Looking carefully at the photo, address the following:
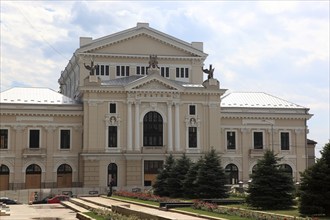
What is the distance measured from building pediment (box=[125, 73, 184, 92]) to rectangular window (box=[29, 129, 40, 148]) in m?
11.6

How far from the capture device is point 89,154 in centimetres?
6825

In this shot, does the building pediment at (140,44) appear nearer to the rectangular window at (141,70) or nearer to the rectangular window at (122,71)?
the rectangular window at (141,70)

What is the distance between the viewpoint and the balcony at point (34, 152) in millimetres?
68375

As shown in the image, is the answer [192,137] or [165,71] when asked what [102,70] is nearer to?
[165,71]

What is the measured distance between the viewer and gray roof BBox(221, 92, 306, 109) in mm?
78062

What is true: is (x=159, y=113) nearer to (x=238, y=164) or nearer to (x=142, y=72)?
(x=142, y=72)

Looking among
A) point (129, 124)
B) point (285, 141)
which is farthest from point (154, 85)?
point (285, 141)

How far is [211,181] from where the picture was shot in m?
44.7

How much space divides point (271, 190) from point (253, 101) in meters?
45.7

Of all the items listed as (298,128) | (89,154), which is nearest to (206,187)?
(89,154)

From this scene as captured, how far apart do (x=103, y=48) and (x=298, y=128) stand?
26606mm

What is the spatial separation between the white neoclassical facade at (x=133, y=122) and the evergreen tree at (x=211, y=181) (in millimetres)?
22756

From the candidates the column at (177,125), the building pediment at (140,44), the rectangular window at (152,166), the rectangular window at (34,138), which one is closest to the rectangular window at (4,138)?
Result: the rectangular window at (34,138)

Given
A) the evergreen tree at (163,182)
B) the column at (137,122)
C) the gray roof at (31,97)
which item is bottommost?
the evergreen tree at (163,182)
